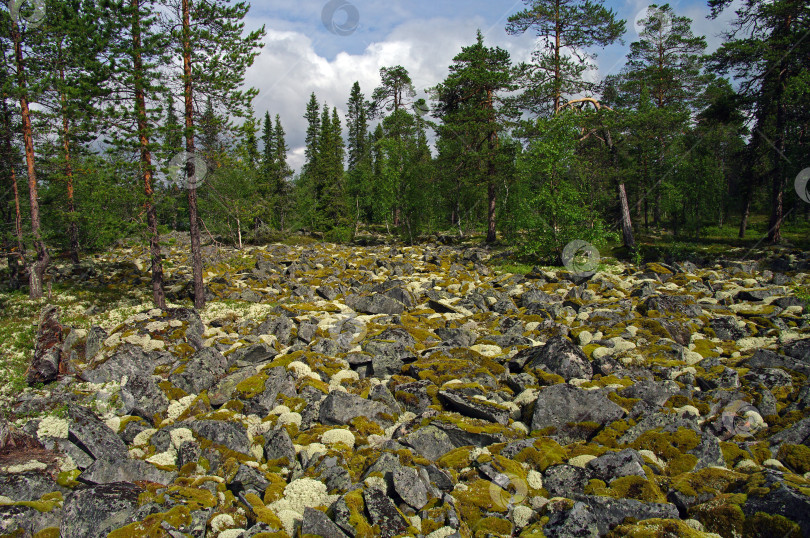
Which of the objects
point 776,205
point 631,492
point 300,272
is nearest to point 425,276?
point 300,272

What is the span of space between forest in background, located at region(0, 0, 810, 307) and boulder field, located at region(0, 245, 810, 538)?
6.50m

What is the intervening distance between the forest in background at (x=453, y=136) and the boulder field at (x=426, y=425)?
6.50 metres

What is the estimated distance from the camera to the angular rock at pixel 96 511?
4879mm

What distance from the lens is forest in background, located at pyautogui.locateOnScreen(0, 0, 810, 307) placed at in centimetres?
1491

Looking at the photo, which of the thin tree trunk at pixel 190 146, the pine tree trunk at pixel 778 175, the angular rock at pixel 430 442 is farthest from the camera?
the pine tree trunk at pixel 778 175

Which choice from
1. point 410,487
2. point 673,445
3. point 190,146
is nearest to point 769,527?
point 673,445

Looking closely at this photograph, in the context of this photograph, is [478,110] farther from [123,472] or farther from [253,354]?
[123,472]

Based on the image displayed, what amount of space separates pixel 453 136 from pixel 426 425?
27.1 m

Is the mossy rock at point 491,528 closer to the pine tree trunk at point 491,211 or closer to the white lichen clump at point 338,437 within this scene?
the white lichen clump at point 338,437

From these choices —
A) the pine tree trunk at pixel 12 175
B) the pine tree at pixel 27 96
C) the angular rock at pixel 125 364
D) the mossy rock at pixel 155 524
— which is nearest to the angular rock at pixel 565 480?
the mossy rock at pixel 155 524

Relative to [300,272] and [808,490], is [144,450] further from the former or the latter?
[300,272]

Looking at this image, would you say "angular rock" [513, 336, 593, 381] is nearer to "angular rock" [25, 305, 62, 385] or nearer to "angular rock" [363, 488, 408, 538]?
"angular rock" [363, 488, 408, 538]

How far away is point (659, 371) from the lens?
8531mm

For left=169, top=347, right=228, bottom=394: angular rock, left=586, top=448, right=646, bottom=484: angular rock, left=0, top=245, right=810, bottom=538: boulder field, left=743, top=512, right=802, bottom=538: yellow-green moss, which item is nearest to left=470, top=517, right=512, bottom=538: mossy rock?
left=0, top=245, right=810, bottom=538: boulder field
